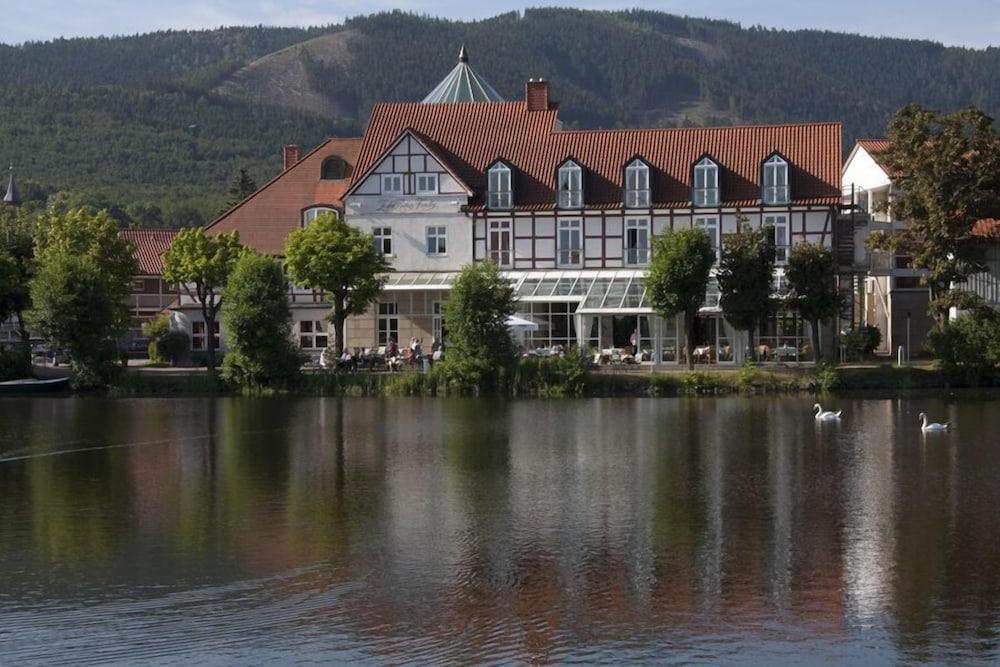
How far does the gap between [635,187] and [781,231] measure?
19.1 feet

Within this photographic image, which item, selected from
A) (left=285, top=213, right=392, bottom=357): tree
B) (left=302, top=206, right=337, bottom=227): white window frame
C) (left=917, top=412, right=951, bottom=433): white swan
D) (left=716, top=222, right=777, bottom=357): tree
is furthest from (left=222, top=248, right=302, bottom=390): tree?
(left=917, top=412, right=951, bottom=433): white swan

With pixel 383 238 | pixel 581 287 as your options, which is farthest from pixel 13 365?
pixel 581 287

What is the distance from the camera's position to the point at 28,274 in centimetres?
6059

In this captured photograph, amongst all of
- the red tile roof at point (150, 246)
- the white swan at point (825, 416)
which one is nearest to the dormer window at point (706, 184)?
the white swan at point (825, 416)

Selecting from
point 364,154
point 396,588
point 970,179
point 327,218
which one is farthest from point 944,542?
point 364,154

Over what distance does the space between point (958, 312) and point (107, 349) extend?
30051 mm

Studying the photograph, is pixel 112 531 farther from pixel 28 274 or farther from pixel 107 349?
pixel 28 274

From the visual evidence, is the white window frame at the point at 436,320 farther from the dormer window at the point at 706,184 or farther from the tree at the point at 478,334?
the dormer window at the point at 706,184

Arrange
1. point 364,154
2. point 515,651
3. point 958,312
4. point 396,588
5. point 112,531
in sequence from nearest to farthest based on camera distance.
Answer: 1. point 515,651
2. point 396,588
3. point 112,531
4. point 958,312
5. point 364,154

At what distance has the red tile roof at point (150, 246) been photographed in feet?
262

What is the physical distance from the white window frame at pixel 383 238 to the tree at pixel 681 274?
1296cm

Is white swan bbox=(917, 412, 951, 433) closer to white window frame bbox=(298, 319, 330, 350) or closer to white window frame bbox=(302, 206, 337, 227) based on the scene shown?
white window frame bbox=(298, 319, 330, 350)

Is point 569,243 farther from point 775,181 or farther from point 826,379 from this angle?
point 826,379

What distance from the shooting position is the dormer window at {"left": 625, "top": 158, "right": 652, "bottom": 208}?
5862 cm
